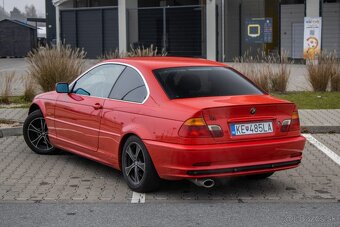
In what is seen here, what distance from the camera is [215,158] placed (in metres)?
6.12

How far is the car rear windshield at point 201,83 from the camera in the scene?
6723mm

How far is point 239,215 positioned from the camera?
5820 mm

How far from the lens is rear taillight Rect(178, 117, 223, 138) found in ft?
20.0

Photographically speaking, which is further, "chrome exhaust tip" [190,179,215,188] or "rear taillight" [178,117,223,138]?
"chrome exhaust tip" [190,179,215,188]

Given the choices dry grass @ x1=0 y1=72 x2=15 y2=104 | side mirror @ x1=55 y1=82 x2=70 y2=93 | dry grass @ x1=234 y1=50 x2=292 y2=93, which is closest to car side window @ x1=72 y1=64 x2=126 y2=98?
side mirror @ x1=55 y1=82 x2=70 y2=93

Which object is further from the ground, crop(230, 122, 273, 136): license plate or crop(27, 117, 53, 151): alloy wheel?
crop(230, 122, 273, 136): license plate

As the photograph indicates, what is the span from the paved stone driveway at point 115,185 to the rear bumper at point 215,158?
14.4 inches

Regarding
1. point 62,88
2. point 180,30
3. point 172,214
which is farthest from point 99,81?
point 180,30

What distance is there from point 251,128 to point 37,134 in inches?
149

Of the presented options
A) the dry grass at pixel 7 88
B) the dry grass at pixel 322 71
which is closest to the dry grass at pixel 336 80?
the dry grass at pixel 322 71

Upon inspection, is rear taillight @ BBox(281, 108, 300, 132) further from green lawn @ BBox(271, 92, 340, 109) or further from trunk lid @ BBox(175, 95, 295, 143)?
green lawn @ BBox(271, 92, 340, 109)

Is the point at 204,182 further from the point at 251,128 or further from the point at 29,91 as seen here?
the point at 29,91

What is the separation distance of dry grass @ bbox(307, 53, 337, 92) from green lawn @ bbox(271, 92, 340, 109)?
358mm

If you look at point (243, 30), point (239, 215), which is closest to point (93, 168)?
point (239, 215)
